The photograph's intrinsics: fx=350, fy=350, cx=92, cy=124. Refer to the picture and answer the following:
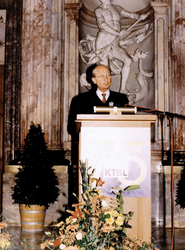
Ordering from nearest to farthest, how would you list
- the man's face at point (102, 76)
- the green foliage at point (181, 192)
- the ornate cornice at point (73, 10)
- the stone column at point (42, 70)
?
the man's face at point (102, 76)
the green foliage at point (181, 192)
the stone column at point (42, 70)
the ornate cornice at point (73, 10)

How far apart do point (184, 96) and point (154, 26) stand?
164cm

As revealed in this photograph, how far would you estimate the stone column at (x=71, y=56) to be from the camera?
7.17 m

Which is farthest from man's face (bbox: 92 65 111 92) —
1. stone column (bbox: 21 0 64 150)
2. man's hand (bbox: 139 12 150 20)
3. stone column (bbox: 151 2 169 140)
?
man's hand (bbox: 139 12 150 20)

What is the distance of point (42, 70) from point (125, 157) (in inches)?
175

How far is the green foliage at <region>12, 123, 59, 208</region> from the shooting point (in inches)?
214

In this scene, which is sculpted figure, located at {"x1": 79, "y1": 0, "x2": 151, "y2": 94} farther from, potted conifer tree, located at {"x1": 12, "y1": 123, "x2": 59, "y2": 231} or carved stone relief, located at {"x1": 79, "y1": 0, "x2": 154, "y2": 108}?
potted conifer tree, located at {"x1": 12, "y1": 123, "x2": 59, "y2": 231}

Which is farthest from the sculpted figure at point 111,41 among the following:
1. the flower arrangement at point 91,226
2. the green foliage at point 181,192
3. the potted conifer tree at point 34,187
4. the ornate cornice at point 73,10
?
the flower arrangement at point 91,226

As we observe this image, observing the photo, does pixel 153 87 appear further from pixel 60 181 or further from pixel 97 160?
pixel 97 160

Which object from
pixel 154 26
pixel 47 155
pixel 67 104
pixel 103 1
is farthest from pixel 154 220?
pixel 103 1

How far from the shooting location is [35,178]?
5.50 m

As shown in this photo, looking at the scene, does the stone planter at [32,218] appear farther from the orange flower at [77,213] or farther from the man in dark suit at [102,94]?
the orange flower at [77,213]

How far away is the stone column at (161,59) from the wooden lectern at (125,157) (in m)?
4.38

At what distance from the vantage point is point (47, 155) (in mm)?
5738

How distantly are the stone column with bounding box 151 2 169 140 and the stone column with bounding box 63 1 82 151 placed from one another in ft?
5.35
